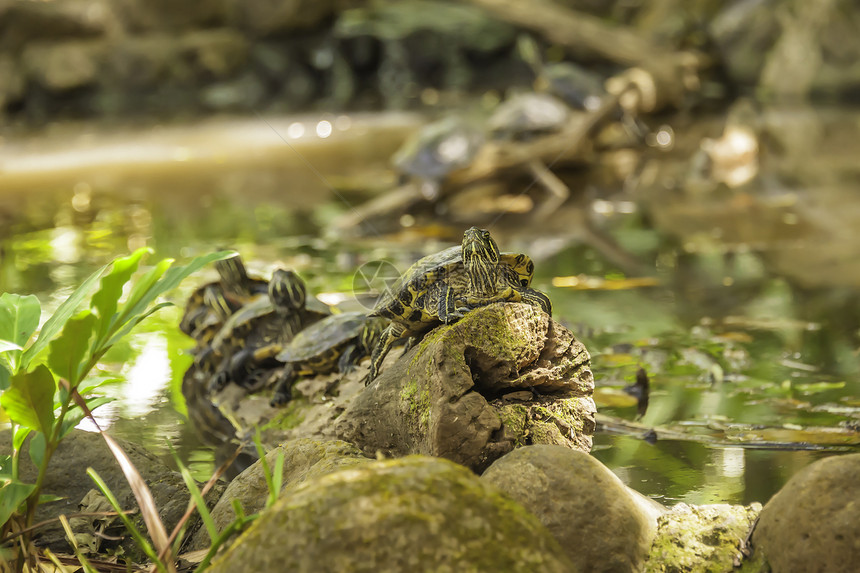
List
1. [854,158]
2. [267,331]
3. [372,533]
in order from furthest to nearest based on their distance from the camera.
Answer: [854,158]
[267,331]
[372,533]

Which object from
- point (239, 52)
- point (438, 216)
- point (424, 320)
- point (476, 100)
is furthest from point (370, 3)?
point (424, 320)

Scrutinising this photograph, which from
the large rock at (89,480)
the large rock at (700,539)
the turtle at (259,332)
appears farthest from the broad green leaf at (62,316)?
the large rock at (700,539)

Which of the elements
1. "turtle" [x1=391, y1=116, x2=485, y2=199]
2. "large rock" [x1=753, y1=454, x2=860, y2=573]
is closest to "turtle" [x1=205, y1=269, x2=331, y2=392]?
"large rock" [x1=753, y1=454, x2=860, y2=573]

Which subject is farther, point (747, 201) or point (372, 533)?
point (747, 201)

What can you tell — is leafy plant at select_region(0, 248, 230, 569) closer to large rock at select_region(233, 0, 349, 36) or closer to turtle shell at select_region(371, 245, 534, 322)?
turtle shell at select_region(371, 245, 534, 322)

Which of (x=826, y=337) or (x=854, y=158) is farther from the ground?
(x=854, y=158)

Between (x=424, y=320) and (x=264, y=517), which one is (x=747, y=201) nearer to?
(x=424, y=320)

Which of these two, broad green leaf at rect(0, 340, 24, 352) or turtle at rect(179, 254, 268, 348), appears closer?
broad green leaf at rect(0, 340, 24, 352)
